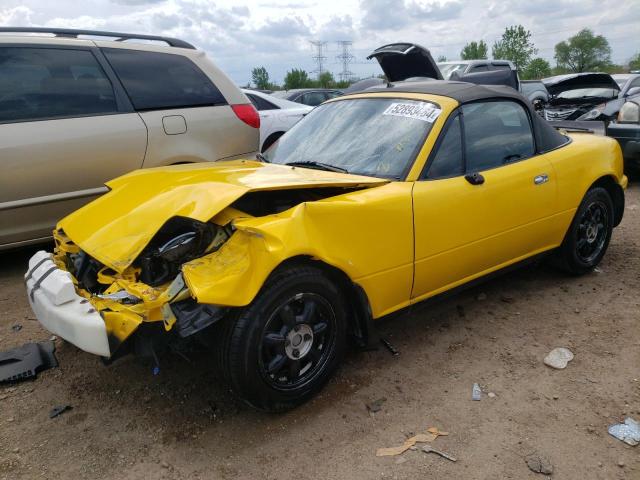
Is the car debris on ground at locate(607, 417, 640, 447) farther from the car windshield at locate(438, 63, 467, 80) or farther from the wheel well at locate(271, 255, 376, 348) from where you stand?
the car windshield at locate(438, 63, 467, 80)

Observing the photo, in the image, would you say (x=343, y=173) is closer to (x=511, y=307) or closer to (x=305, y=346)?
(x=305, y=346)

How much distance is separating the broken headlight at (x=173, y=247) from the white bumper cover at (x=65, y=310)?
0.99 ft

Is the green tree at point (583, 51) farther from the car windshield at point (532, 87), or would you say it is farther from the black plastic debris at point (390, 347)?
the black plastic debris at point (390, 347)

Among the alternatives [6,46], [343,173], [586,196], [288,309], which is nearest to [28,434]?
[288,309]

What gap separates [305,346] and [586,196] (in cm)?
267

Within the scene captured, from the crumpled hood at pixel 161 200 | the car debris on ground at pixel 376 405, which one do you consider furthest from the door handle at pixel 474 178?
the car debris on ground at pixel 376 405

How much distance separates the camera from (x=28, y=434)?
2.46 metres

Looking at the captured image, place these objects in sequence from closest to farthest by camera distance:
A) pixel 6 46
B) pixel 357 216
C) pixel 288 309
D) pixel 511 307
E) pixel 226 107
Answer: pixel 288 309 → pixel 357 216 → pixel 511 307 → pixel 6 46 → pixel 226 107

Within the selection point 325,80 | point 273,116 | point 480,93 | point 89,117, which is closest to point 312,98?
point 273,116

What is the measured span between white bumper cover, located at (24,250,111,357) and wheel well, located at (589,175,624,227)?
12.3ft

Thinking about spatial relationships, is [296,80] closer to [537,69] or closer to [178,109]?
[537,69]

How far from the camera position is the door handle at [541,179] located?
137 inches

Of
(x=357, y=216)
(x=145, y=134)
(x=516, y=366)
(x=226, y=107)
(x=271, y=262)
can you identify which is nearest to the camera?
(x=271, y=262)

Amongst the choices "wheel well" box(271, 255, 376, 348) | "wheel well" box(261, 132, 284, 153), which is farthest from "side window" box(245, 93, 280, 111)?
"wheel well" box(271, 255, 376, 348)
